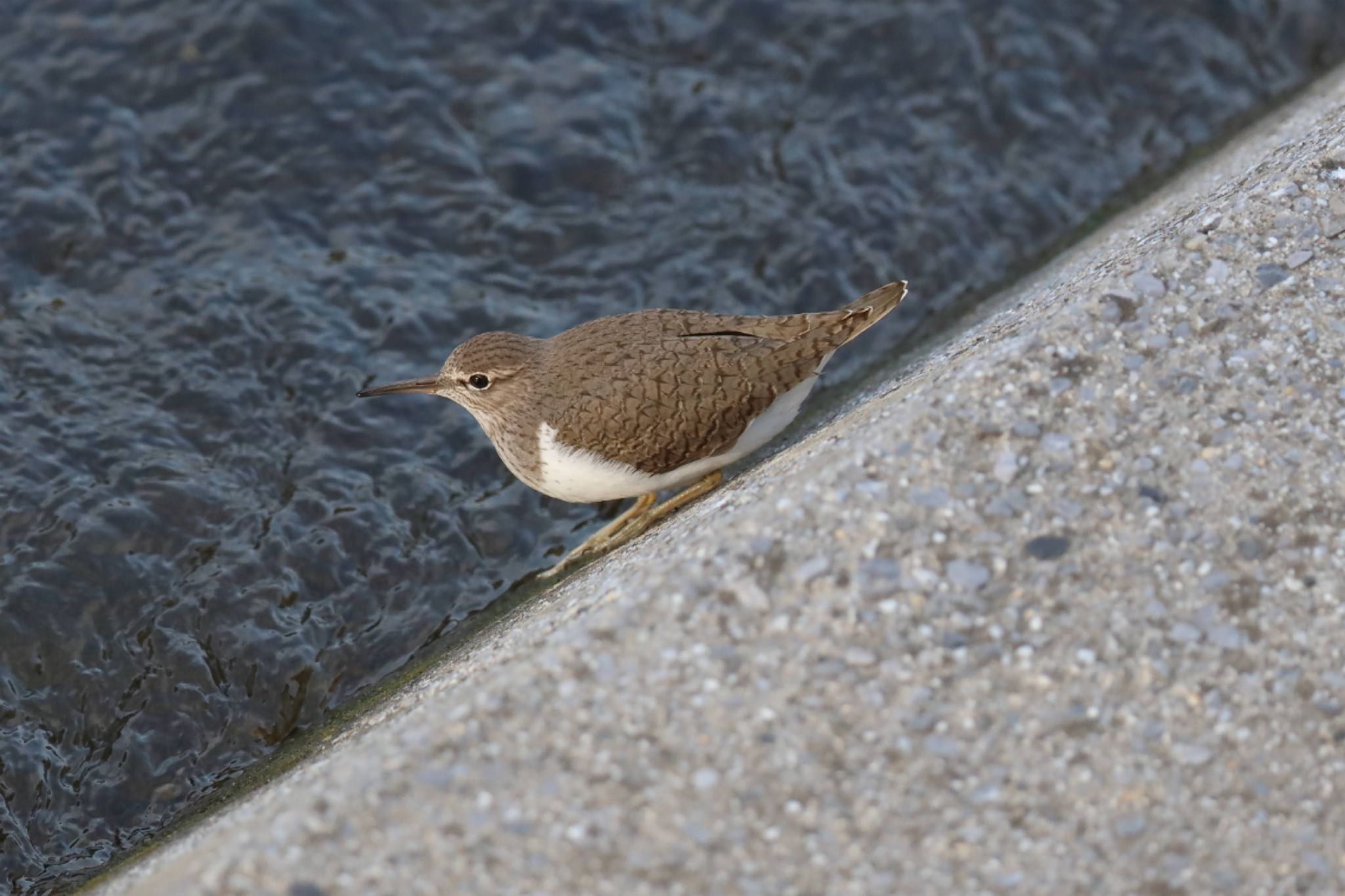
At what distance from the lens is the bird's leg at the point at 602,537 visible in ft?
19.1

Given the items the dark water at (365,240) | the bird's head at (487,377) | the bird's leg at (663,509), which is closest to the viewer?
the dark water at (365,240)

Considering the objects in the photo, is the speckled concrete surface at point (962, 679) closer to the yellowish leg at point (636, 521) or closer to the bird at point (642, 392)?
the bird at point (642, 392)

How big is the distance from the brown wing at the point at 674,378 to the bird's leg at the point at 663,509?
423 mm

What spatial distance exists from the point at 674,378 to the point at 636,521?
0.88m

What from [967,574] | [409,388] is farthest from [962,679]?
[409,388]

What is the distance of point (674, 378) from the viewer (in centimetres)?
525

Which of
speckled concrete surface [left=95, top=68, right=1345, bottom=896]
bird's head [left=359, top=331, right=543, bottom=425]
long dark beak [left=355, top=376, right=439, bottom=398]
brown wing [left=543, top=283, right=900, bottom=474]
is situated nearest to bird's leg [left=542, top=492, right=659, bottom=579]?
brown wing [left=543, top=283, right=900, bottom=474]

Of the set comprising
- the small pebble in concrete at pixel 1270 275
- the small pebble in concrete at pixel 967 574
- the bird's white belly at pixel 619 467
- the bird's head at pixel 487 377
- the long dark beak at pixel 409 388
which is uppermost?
the long dark beak at pixel 409 388

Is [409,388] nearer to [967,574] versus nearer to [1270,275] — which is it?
[967,574]

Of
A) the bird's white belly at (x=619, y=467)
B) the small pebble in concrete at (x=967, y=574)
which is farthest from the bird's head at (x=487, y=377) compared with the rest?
the small pebble in concrete at (x=967, y=574)

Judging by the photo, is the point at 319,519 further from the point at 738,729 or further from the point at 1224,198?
the point at 1224,198

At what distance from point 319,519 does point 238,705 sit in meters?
1.01

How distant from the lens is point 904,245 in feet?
24.6

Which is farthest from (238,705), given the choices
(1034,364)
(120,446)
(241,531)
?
(1034,364)
